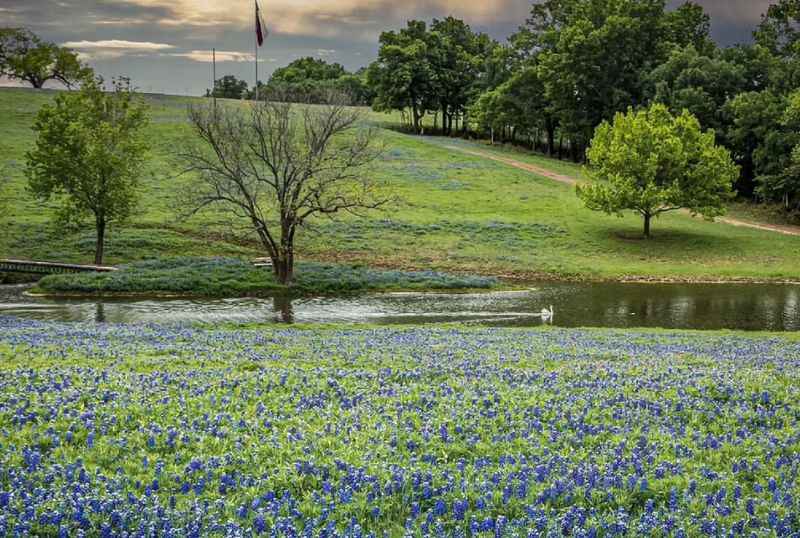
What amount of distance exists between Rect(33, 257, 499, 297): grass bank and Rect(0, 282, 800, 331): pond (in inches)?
58.4

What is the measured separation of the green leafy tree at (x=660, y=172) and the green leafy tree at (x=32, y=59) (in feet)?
255

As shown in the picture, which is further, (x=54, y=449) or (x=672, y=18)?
(x=672, y=18)

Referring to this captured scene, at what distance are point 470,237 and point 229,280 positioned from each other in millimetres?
23454

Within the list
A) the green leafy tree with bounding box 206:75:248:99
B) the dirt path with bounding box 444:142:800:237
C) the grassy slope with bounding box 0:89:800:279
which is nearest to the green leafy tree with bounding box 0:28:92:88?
the grassy slope with bounding box 0:89:800:279

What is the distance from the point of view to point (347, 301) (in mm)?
35219

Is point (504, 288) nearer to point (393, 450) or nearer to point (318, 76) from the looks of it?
point (393, 450)

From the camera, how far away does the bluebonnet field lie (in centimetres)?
571

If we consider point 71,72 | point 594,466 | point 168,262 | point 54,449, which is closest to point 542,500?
point 594,466

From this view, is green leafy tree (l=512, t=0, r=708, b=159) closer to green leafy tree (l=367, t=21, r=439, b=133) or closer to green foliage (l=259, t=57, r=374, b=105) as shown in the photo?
green leafy tree (l=367, t=21, r=439, b=133)

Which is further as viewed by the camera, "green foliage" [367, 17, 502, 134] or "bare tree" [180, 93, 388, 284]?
"green foliage" [367, 17, 502, 134]

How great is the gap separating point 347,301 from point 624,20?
76.2m

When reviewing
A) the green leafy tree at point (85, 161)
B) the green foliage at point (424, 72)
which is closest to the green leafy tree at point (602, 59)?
the green foliage at point (424, 72)

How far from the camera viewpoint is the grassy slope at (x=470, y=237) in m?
47.2

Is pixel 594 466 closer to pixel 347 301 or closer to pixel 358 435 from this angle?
pixel 358 435
